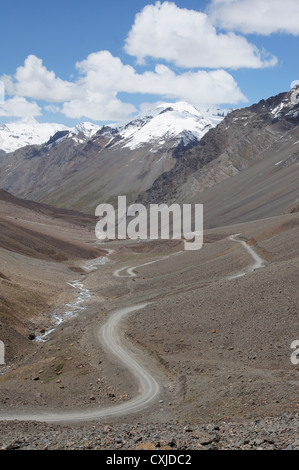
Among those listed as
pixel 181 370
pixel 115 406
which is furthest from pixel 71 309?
pixel 115 406

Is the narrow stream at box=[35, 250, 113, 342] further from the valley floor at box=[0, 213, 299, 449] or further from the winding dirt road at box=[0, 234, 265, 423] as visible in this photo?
the winding dirt road at box=[0, 234, 265, 423]

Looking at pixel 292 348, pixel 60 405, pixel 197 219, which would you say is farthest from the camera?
pixel 197 219

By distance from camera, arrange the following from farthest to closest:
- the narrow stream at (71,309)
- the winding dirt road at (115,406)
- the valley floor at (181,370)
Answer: the narrow stream at (71,309) → the winding dirt road at (115,406) → the valley floor at (181,370)

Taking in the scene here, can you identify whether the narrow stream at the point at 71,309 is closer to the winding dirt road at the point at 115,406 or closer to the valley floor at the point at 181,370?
the valley floor at the point at 181,370

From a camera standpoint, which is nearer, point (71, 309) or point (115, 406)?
point (115, 406)

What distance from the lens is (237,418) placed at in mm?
22000

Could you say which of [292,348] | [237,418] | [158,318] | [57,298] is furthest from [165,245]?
[237,418]

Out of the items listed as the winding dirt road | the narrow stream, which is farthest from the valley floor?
the narrow stream

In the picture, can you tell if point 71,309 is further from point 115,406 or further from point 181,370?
point 115,406

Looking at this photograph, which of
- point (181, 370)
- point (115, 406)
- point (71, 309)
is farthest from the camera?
point (71, 309)

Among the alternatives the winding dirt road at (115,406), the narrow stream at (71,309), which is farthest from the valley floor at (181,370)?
the narrow stream at (71,309)

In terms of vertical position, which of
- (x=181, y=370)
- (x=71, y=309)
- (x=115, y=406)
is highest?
(x=71, y=309)

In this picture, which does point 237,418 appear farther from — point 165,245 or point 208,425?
point 165,245

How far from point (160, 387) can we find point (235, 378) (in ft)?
16.2
